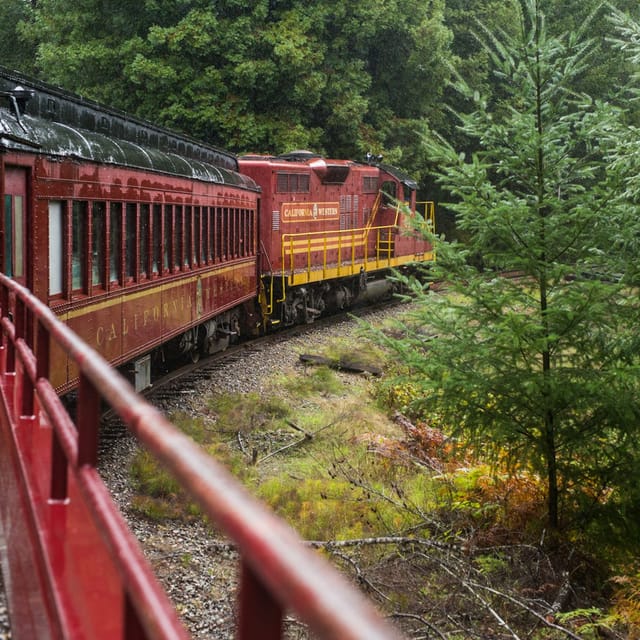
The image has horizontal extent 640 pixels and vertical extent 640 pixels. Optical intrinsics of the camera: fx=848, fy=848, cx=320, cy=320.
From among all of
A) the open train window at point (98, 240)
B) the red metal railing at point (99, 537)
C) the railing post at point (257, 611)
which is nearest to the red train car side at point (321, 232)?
the open train window at point (98, 240)

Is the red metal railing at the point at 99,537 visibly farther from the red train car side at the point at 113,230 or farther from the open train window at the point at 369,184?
the open train window at the point at 369,184

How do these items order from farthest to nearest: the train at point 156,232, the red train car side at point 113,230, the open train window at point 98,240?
the open train window at point 98,240
the train at point 156,232
the red train car side at point 113,230

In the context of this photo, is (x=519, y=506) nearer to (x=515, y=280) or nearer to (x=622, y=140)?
(x=515, y=280)

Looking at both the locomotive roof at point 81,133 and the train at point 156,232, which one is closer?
the locomotive roof at point 81,133

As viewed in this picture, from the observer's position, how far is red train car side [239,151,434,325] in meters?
20.3

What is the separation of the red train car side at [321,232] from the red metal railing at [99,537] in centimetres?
1520

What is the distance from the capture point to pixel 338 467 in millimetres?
10023

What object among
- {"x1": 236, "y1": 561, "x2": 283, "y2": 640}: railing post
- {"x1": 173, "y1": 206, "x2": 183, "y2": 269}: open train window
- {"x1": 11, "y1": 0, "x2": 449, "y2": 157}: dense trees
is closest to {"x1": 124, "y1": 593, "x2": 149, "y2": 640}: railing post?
{"x1": 236, "y1": 561, "x2": 283, "y2": 640}: railing post

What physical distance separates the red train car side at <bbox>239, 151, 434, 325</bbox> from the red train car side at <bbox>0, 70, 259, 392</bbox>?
3.92 m

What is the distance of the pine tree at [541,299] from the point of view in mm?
6840

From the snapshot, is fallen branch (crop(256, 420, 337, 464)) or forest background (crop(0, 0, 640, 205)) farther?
forest background (crop(0, 0, 640, 205))

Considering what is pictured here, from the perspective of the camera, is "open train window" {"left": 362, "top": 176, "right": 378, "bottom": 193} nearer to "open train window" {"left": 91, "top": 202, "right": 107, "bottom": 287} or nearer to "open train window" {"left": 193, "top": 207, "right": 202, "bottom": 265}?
"open train window" {"left": 193, "top": 207, "right": 202, "bottom": 265}

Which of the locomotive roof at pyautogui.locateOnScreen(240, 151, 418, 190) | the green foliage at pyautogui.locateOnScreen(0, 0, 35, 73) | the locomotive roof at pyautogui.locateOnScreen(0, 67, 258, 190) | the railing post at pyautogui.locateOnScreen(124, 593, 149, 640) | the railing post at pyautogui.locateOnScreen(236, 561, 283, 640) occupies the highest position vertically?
the green foliage at pyautogui.locateOnScreen(0, 0, 35, 73)

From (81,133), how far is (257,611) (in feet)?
28.9
